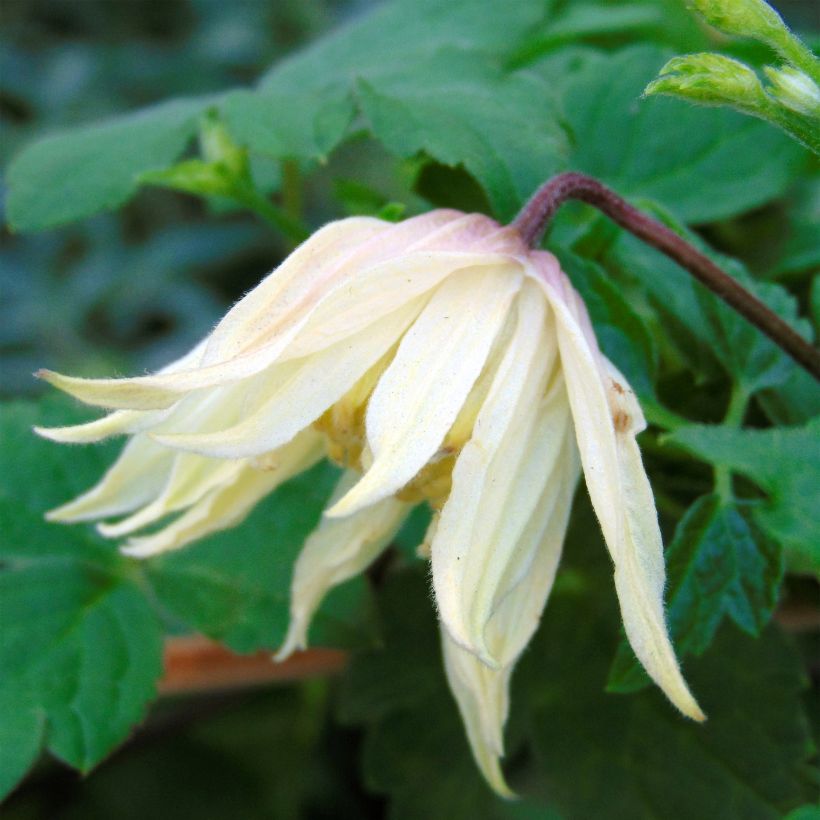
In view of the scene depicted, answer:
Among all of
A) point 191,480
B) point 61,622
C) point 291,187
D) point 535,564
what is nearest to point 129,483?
point 191,480

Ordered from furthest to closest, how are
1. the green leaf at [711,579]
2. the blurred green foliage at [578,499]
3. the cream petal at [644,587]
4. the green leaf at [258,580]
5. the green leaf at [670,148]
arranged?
1. the green leaf at [670,148]
2. the green leaf at [258,580]
3. the blurred green foliage at [578,499]
4. the green leaf at [711,579]
5. the cream petal at [644,587]

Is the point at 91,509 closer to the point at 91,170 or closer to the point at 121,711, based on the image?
the point at 121,711

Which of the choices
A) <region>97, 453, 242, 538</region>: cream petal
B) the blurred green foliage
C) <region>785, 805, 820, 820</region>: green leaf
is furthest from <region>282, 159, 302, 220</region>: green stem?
<region>785, 805, 820, 820</region>: green leaf

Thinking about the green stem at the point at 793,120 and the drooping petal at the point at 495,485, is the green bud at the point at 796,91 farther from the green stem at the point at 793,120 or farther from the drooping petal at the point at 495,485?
the drooping petal at the point at 495,485

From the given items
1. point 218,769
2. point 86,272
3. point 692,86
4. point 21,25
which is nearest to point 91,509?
point 692,86

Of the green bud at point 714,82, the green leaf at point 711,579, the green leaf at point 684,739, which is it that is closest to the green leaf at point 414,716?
the green leaf at point 684,739
